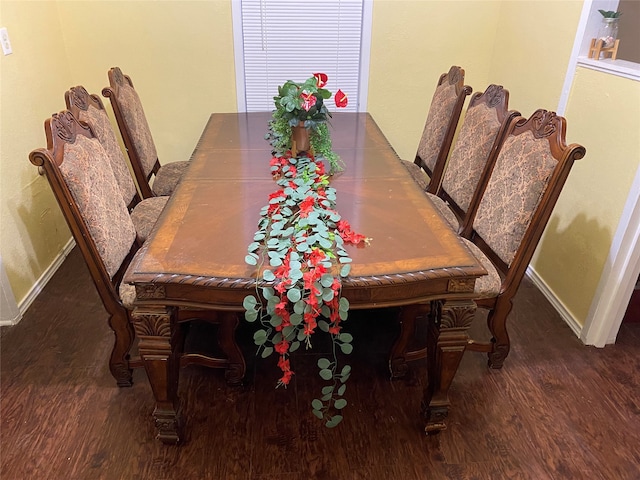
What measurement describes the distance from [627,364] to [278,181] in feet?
5.66

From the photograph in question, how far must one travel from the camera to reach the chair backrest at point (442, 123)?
2.52 metres

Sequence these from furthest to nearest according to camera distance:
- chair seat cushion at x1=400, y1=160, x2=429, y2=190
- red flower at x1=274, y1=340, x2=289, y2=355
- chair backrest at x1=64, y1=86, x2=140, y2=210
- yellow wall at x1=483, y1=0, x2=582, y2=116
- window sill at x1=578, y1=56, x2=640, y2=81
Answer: chair seat cushion at x1=400, y1=160, x2=429, y2=190, yellow wall at x1=483, y1=0, x2=582, y2=116, chair backrest at x1=64, y1=86, x2=140, y2=210, window sill at x1=578, y1=56, x2=640, y2=81, red flower at x1=274, y1=340, x2=289, y2=355

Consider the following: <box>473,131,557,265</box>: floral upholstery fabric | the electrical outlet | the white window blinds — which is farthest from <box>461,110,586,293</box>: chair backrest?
the electrical outlet

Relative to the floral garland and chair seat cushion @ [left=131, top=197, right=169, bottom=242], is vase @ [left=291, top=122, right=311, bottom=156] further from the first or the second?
chair seat cushion @ [left=131, top=197, right=169, bottom=242]

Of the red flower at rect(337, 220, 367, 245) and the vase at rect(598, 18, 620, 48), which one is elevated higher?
the vase at rect(598, 18, 620, 48)

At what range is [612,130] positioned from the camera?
6.61 feet

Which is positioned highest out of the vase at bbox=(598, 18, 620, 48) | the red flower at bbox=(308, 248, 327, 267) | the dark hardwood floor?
the vase at bbox=(598, 18, 620, 48)

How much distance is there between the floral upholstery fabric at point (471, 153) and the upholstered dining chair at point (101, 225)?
120cm

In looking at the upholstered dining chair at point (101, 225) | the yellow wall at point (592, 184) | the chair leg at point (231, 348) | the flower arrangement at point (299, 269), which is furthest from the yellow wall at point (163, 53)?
the yellow wall at point (592, 184)

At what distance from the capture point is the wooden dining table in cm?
131

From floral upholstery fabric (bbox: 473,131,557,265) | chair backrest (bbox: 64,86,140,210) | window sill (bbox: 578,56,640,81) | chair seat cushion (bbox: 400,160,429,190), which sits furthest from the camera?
chair seat cushion (bbox: 400,160,429,190)

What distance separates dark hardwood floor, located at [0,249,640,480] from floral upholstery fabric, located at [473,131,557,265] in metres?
0.63

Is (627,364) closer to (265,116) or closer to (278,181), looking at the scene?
(278,181)

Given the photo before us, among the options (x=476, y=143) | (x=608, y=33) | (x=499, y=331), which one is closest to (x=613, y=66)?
(x=608, y=33)
